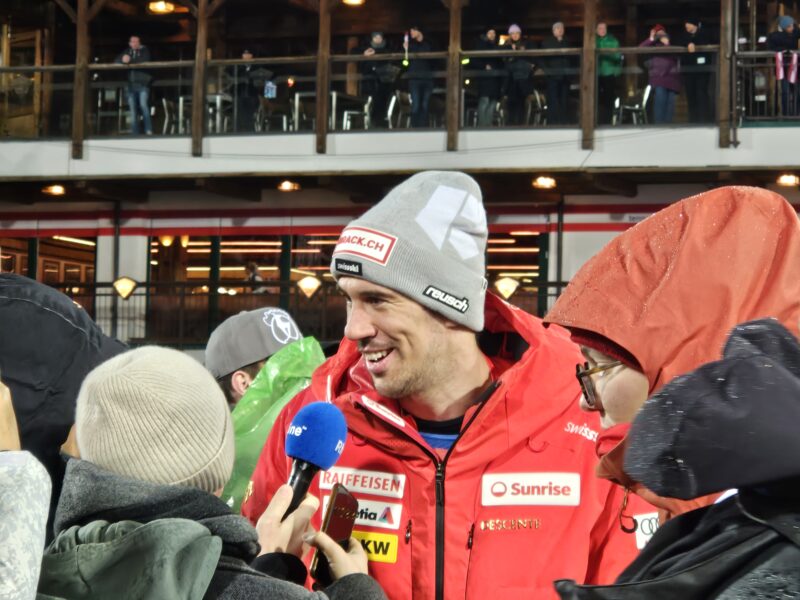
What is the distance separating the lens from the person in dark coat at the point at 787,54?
→ 1847 centimetres

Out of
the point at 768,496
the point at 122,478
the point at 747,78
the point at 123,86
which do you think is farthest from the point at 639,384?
the point at 123,86

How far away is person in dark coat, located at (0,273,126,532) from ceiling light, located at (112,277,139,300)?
18.1m

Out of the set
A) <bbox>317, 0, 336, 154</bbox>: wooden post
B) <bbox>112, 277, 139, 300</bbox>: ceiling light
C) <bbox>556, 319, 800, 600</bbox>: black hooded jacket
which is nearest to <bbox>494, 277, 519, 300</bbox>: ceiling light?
<bbox>317, 0, 336, 154</bbox>: wooden post

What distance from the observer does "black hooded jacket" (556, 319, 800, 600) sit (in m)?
1.34

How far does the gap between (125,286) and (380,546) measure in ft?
59.7

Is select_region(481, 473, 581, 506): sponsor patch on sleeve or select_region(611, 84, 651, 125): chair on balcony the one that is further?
select_region(611, 84, 651, 125): chair on balcony

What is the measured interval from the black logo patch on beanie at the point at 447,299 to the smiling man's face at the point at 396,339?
0.14ft

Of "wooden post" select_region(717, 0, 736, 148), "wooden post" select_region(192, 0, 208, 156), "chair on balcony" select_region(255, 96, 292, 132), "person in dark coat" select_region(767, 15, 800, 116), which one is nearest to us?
"person in dark coat" select_region(767, 15, 800, 116)

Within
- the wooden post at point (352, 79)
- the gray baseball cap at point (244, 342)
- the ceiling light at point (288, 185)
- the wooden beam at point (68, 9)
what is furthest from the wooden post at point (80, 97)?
the gray baseball cap at point (244, 342)

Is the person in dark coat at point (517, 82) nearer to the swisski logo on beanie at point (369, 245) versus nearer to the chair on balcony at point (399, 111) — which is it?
the chair on balcony at point (399, 111)

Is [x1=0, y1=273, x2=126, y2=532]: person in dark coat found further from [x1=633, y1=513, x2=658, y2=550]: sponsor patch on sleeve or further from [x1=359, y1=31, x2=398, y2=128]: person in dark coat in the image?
[x1=359, y1=31, x2=398, y2=128]: person in dark coat

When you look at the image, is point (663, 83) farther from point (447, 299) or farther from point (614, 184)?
point (447, 299)

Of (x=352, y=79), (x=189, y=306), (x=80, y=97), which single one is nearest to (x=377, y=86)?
(x=352, y=79)

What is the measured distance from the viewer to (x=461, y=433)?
3006mm
